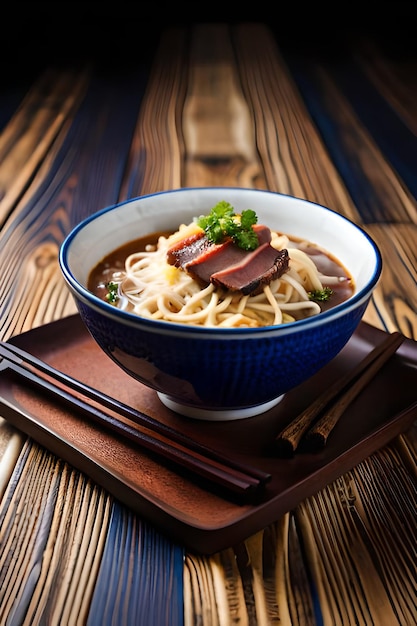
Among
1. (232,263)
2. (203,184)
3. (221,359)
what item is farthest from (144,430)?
(203,184)

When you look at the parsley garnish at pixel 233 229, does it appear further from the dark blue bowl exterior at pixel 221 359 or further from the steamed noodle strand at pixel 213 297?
the dark blue bowl exterior at pixel 221 359

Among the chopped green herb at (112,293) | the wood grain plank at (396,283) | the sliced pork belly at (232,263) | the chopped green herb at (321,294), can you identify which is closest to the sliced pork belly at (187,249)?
the sliced pork belly at (232,263)

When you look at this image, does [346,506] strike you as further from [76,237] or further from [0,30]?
[0,30]

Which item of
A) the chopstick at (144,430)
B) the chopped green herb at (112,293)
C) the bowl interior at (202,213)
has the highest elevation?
the bowl interior at (202,213)

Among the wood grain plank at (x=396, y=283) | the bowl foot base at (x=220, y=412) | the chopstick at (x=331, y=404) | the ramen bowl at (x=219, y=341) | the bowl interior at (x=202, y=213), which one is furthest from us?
the wood grain plank at (x=396, y=283)

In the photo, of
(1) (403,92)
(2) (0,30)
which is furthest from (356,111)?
(2) (0,30)
